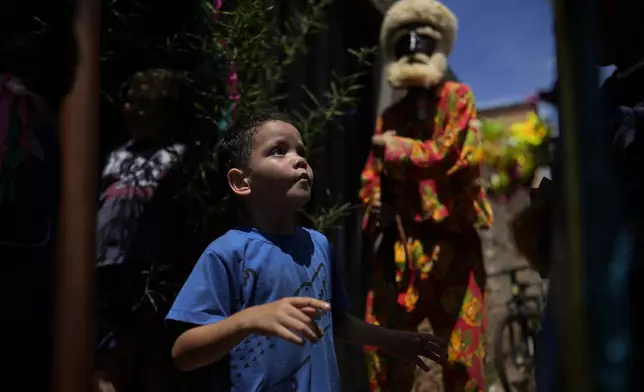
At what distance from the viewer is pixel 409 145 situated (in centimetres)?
268

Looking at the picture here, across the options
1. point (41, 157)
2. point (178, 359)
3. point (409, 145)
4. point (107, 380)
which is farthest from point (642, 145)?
point (107, 380)

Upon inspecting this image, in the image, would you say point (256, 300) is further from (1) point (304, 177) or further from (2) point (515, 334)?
(2) point (515, 334)

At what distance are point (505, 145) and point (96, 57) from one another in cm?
291

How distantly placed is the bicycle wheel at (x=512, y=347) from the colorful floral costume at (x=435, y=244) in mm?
1410

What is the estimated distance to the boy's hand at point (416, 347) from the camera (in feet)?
5.01

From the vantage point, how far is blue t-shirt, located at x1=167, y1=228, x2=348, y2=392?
1.39 m

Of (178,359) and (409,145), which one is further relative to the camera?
(409,145)

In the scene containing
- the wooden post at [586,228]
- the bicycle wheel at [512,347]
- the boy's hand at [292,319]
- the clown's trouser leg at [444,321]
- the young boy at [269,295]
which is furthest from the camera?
the bicycle wheel at [512,347]

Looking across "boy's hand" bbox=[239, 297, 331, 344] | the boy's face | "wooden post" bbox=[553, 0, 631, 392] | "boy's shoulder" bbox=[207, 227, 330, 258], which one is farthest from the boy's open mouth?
"wooden post" bbox=[553, 0, 631, 392]

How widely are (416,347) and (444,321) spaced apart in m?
1.17

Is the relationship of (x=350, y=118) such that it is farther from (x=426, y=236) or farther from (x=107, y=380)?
(x=107, y=380)

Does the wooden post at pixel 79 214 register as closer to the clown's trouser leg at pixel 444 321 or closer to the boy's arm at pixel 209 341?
the boy's arm at pixel 209 341

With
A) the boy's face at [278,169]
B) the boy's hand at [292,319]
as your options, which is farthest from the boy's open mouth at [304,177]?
the boy's hand at [292,319]

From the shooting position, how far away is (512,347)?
4414 millimetres
